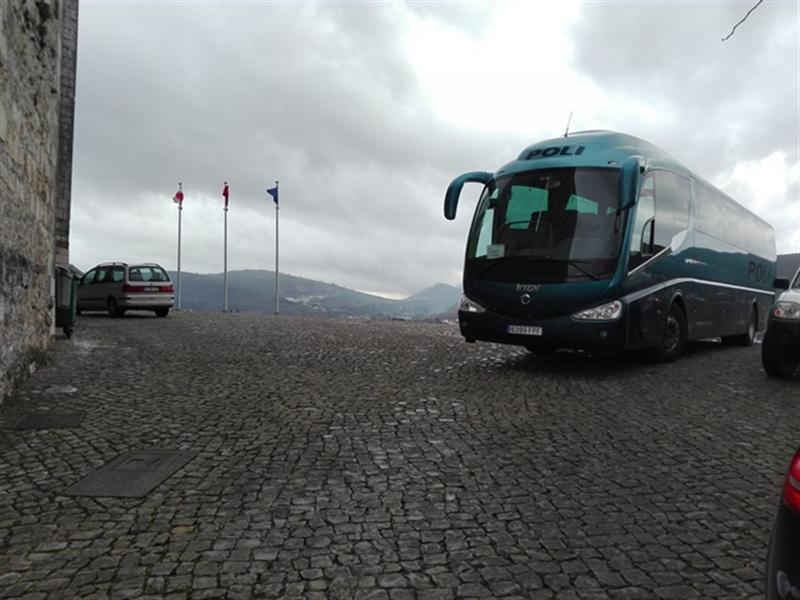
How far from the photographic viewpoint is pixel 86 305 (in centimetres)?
2178

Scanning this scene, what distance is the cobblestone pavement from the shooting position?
303 centimetres

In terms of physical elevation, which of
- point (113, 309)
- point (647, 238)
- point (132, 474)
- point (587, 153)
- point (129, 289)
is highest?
point (587, 153)

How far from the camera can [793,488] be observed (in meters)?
1.83

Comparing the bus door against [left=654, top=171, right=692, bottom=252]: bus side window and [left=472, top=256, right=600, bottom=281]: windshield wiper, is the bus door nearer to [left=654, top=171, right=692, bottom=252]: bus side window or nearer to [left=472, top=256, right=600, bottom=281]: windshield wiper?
[left=654, top=171, right=692, bottom=252]: bus side window

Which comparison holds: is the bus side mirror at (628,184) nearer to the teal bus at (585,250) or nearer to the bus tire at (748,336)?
the teal bus at (585,250)

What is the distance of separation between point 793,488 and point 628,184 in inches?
270

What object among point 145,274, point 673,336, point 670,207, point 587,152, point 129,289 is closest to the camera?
point 587,152

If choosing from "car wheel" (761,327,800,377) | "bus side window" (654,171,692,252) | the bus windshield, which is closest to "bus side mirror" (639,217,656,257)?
"bus side window" (654,171,692,252)

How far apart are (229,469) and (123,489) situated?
75cm

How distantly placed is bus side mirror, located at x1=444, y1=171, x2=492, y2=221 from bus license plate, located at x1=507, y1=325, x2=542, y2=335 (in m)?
2.22

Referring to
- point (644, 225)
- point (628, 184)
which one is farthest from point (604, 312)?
point (628, 184)

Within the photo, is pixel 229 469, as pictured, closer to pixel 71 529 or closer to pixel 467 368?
pixel 71 529

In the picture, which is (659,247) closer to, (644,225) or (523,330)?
(644,225)

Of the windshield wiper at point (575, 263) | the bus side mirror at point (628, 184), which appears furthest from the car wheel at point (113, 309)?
the bus side mirror at point (628, 184)
